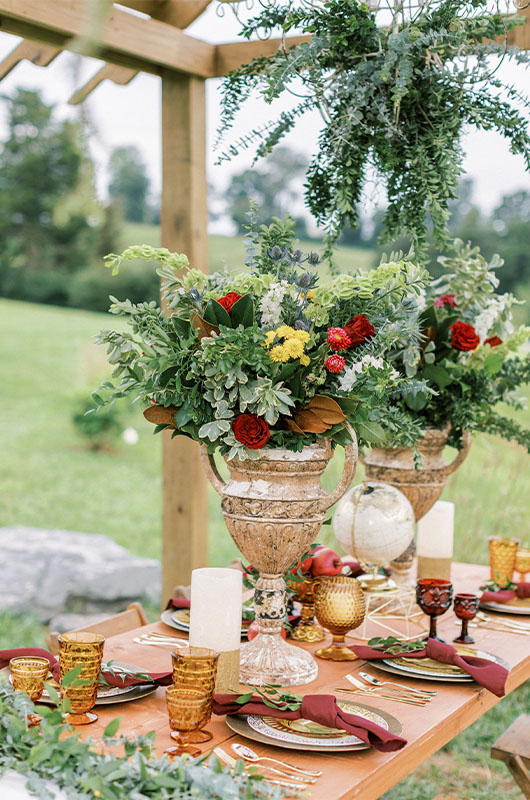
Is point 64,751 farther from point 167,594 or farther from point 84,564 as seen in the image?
point 84,564

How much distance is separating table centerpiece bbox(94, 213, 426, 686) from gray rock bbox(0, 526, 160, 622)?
3.11 meters

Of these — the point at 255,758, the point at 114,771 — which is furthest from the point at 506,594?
the point at 114,771

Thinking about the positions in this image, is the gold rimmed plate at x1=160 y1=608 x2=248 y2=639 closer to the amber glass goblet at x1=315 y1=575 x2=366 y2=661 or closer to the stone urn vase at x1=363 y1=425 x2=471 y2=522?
the amber glass goblet at x1=315 y1=575 x2=366 y2=661

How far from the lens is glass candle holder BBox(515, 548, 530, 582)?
2.39 metres

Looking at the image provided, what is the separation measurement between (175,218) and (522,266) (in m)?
4.90

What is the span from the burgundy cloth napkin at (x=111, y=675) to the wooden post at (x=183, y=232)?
1419 mm

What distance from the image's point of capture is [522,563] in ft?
7.86

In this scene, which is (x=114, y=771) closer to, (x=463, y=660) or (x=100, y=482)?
(x=463, y=660)

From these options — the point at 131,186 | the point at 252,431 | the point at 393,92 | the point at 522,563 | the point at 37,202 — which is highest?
the point at 131,186

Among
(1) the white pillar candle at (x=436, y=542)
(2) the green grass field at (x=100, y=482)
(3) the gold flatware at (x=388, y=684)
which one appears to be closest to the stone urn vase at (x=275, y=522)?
(3) the gold flatware at (x=388, y=684)

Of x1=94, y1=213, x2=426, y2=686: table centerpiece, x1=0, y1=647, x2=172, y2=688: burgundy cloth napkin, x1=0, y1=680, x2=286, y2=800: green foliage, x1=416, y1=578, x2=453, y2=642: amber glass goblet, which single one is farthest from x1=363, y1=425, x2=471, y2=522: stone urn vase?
x1=0, y1=680, x2=286, y2=800: green foliage

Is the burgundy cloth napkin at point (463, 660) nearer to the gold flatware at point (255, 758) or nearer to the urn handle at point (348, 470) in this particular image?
the urn handle at point (348, 470)

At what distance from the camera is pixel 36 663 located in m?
1.45

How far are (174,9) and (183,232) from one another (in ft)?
2.29
